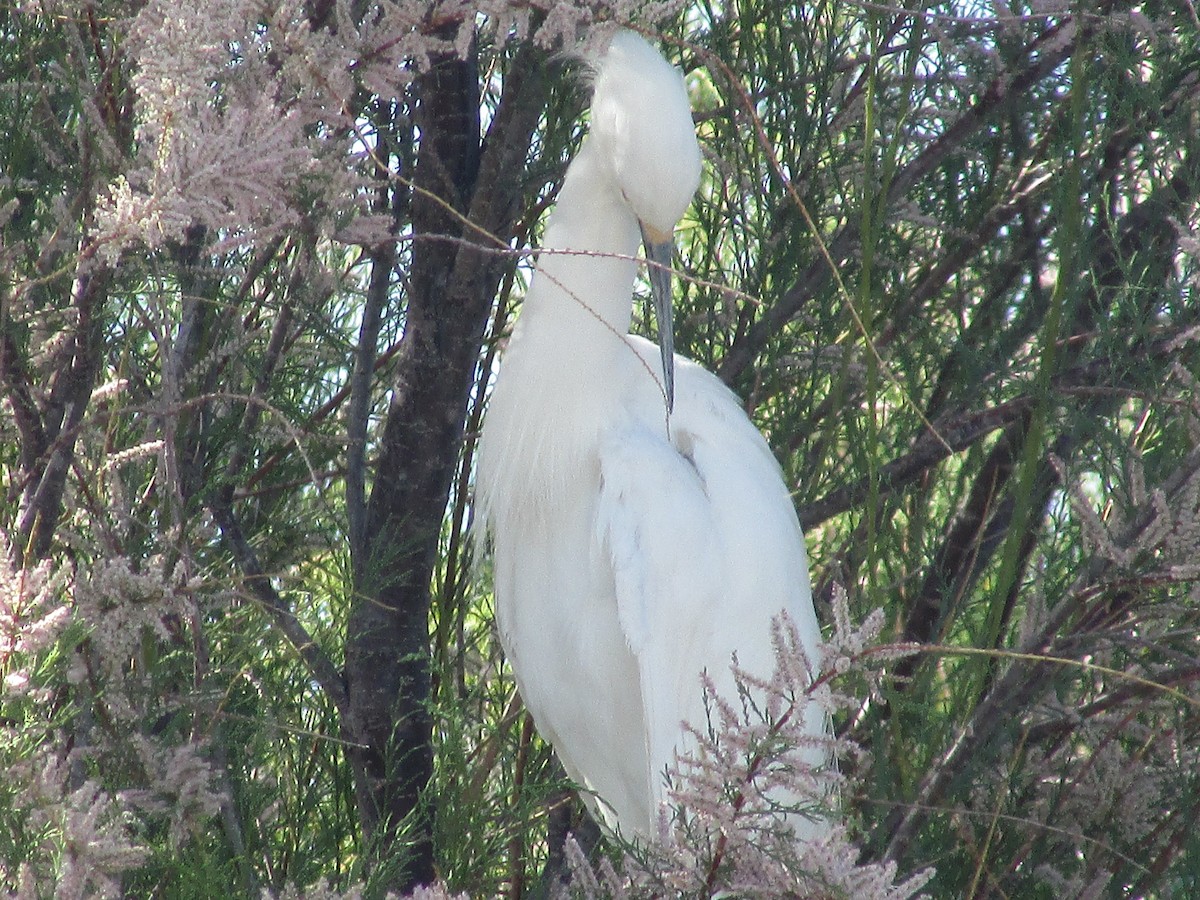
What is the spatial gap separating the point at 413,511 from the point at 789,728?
904mm

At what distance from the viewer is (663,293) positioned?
146 cm

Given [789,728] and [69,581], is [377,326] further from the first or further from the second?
[789,728]

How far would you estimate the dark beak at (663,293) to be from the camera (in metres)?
1.44

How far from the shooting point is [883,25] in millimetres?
1577

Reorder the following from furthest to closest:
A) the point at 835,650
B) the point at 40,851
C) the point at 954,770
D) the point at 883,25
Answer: the point at 883,25 < the point at 954,770 < the point at 40,851 < the point at 835,650

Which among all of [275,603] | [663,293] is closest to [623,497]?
[663,293]

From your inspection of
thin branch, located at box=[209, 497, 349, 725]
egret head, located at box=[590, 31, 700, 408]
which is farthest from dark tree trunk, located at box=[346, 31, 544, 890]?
egret head, located at box=[590, 31, 700, 408]

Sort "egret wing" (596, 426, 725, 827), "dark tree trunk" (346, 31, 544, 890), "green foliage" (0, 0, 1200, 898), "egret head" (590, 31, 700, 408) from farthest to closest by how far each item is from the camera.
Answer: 1. "dark tree trunk" (346, 31, 544, 890)
2. "egret wing" (596, 426, 725, 827)
3. "egret head" (590, 31, 700, 408)
4. "green foliage" (0, 0, 1200, 898)

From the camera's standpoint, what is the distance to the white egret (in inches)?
58.4

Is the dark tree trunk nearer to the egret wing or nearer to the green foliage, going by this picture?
the green foliage

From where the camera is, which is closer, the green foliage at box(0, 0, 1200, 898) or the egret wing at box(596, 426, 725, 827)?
the green foliage at box(0, 0, 1200, 898)

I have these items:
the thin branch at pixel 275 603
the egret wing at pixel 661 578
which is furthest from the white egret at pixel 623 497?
the thin branch at pixel 275 603

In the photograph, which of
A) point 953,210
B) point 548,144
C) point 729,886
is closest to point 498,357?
point 548,144

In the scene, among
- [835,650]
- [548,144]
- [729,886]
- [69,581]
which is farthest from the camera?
[548,144]
